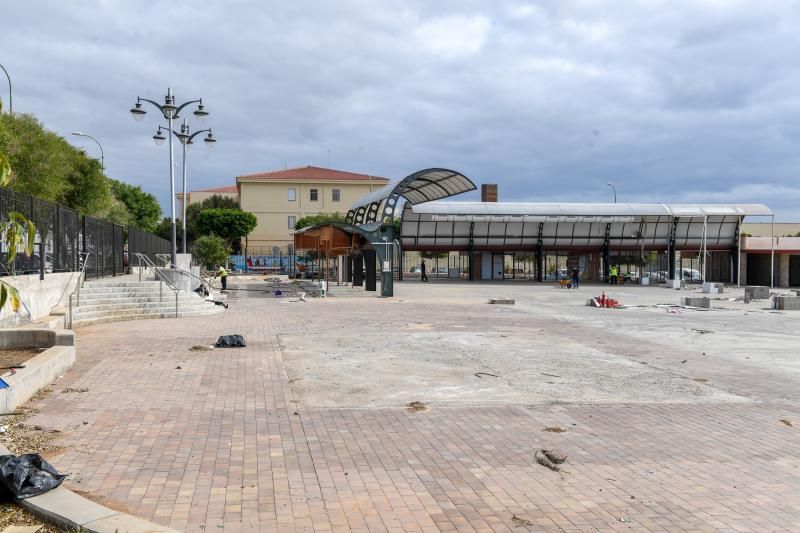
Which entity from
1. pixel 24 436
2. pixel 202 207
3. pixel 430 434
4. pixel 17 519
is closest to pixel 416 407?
pixel 430 434

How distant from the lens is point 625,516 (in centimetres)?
495

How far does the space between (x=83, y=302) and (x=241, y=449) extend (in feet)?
45.6

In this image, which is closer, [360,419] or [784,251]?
[360,419]

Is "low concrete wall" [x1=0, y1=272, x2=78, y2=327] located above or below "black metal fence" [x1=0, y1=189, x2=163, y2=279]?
below

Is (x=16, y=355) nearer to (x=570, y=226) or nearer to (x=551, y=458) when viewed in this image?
(x=551, y=458)

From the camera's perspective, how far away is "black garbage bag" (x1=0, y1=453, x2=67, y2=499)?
4.73m

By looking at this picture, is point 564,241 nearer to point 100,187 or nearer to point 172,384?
point 100,187

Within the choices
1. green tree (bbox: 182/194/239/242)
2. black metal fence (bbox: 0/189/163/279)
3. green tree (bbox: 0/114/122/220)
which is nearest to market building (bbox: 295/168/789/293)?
green tree (bbox: 0/114/122/220)

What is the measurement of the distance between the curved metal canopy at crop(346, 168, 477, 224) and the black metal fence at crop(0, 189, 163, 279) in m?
11.8

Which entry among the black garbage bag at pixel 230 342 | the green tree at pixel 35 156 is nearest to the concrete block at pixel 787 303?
the black garbage bag at pixel 230 342

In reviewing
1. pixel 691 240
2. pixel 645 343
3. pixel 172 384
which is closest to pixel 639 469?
pixel 172 384

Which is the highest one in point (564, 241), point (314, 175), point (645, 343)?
point (314, 175)

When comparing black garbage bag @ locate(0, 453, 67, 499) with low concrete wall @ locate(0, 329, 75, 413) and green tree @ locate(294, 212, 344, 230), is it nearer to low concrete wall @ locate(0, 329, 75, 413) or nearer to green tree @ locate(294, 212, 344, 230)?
low concrete wall @ locate(0, 329, 75, 413)

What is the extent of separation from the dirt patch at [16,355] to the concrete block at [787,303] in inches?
1014
